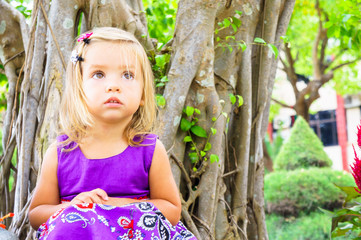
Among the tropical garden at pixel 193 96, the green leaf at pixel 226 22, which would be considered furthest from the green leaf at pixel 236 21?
the green leaf at pixel 226 22

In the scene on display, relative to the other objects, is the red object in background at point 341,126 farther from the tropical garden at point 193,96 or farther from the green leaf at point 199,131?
the green leaf at point 199,131

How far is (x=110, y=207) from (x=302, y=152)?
7.05 metres

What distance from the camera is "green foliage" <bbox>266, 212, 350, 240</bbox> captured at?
569cm

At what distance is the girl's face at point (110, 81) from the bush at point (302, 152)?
6.73 metres

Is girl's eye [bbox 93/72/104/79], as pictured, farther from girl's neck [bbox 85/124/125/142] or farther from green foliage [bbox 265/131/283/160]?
green foliage [bbox 265/131/283/160]

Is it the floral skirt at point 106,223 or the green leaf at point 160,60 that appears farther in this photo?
the green leaf at point 160,60

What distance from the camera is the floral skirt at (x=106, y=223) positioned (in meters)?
1.47

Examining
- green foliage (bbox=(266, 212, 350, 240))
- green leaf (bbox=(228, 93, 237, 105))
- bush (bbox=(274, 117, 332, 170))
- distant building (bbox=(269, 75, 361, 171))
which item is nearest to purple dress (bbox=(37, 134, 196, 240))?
green leaf (bbox=(228, 93, 237, 105))

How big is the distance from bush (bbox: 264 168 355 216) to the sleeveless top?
210 inches

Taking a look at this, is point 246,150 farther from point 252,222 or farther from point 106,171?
point 106,171

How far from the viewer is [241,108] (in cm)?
305

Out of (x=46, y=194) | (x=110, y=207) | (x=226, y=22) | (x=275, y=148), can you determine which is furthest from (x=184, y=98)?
(x=275, y=148)

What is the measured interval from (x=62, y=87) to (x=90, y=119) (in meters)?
0.76

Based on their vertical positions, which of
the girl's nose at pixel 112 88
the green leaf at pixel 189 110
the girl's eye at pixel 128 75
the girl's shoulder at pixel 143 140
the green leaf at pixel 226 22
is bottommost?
the girl's shoulder at pixel 143 140
